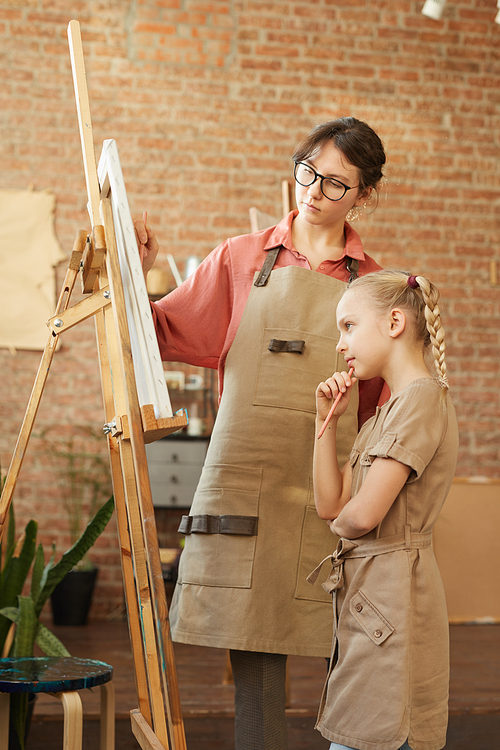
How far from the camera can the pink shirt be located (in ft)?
4.87

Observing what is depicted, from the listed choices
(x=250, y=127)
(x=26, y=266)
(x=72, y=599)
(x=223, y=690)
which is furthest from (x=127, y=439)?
(x=250, y=127)

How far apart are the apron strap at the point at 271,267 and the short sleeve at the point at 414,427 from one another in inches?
17.0

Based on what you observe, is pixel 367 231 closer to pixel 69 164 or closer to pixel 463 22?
pixel 463 22

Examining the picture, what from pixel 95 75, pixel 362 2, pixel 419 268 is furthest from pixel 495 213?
pixel 95 75

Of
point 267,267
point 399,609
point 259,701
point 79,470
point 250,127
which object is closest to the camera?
point 399,609

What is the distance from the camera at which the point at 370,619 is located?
108 cm

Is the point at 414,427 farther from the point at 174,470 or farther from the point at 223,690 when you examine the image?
the point at 174,470

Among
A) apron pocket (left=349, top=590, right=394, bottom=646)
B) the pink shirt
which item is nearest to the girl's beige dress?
apron pocket (left=349, top=590, right=394, bottom=646)

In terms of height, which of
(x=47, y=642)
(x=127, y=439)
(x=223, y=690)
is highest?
(x=127, y=439)

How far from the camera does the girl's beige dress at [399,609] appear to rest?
3.41ft

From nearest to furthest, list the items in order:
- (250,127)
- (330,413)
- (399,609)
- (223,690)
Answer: (399,609)
(330,413)
(223,690)
(250,127)

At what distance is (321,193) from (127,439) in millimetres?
615

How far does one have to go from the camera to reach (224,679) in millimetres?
2561

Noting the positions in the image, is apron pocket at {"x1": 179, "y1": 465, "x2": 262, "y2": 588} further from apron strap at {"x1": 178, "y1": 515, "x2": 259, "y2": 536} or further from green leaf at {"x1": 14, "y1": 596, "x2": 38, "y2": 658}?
green leaf at {"x1": 14, "y1": 596, "x2": 38, "y2": 658}
